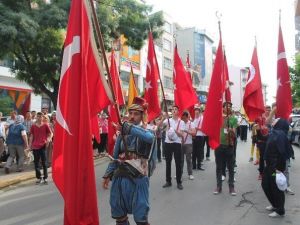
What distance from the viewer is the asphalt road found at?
702 cm

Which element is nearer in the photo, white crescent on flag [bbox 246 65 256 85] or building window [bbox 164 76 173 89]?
white crescent on flag [bbox 246 65 256 85]

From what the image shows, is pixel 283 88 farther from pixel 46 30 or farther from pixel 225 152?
pixel 46 30

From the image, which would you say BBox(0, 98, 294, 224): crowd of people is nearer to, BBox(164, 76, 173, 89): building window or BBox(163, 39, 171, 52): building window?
BBox(164, 76, 173, 89): building window

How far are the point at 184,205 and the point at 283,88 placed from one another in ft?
9.37

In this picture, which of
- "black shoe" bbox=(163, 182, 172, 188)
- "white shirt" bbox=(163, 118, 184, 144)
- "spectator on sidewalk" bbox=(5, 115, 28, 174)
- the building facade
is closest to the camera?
"black shoe" bbox=(163, 182, 172, 188)

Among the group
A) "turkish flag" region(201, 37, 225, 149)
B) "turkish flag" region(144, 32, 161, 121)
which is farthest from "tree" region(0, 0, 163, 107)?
"turkish flag" region(201, 37, 225, 149)

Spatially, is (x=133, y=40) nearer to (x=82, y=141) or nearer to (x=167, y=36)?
(x=82, y=141)

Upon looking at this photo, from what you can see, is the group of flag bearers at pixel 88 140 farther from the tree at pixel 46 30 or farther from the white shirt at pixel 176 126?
the tree at pixel 46 30

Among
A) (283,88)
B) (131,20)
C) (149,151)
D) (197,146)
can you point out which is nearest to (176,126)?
(197,146)

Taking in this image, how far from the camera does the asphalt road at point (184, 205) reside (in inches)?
276

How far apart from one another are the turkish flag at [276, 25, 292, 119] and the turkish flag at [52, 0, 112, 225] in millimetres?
4377

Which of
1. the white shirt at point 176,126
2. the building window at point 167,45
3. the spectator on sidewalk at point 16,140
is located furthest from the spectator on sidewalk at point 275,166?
the building window at point 167,45

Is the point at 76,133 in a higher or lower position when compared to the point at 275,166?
higher

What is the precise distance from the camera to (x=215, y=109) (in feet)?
28.3
